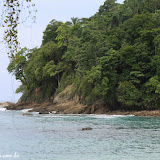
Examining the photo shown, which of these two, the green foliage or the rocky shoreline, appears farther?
the green foliage

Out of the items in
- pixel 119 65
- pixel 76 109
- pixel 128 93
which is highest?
pixel 119 65

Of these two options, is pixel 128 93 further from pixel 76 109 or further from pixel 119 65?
pixel 76 109

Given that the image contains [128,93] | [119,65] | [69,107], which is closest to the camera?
[128,93]

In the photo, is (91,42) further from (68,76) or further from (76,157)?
(76,157)

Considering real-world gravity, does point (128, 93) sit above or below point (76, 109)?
above

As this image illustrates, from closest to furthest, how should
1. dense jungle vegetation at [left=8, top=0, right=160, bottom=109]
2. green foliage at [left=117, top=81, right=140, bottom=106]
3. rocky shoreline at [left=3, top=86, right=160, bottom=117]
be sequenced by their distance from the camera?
rocky shoreline at [left=3, top=86, right=160, bottom=117] → green foliage at [left=117, top=81, right=140, bottom=106] → dense jungle vegetation at [left=8, top=0, right=160, bottom=109]

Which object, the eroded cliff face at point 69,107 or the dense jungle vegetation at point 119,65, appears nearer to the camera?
the dense jungle vegetation at point 119,65

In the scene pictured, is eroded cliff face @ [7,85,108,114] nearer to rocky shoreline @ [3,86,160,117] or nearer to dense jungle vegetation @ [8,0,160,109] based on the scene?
rocky shoreline @ [3,86,160,117]

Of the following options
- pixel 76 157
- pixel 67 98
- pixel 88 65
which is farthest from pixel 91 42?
pixel 76 157

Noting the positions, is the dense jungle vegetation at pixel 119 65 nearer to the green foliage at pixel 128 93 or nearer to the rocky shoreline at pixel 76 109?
the green foliage at pixel 128 93

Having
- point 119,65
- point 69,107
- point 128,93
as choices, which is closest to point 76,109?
point 69,107

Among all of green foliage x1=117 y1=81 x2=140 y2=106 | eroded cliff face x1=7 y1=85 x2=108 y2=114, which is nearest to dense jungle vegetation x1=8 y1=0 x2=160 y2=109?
green foliage x1=117 y1=81 x2=140 y2=106

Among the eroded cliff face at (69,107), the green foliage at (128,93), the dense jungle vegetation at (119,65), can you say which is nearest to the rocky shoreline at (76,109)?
the eroded cliff face at (69,107)

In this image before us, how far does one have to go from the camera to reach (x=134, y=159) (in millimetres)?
11859
